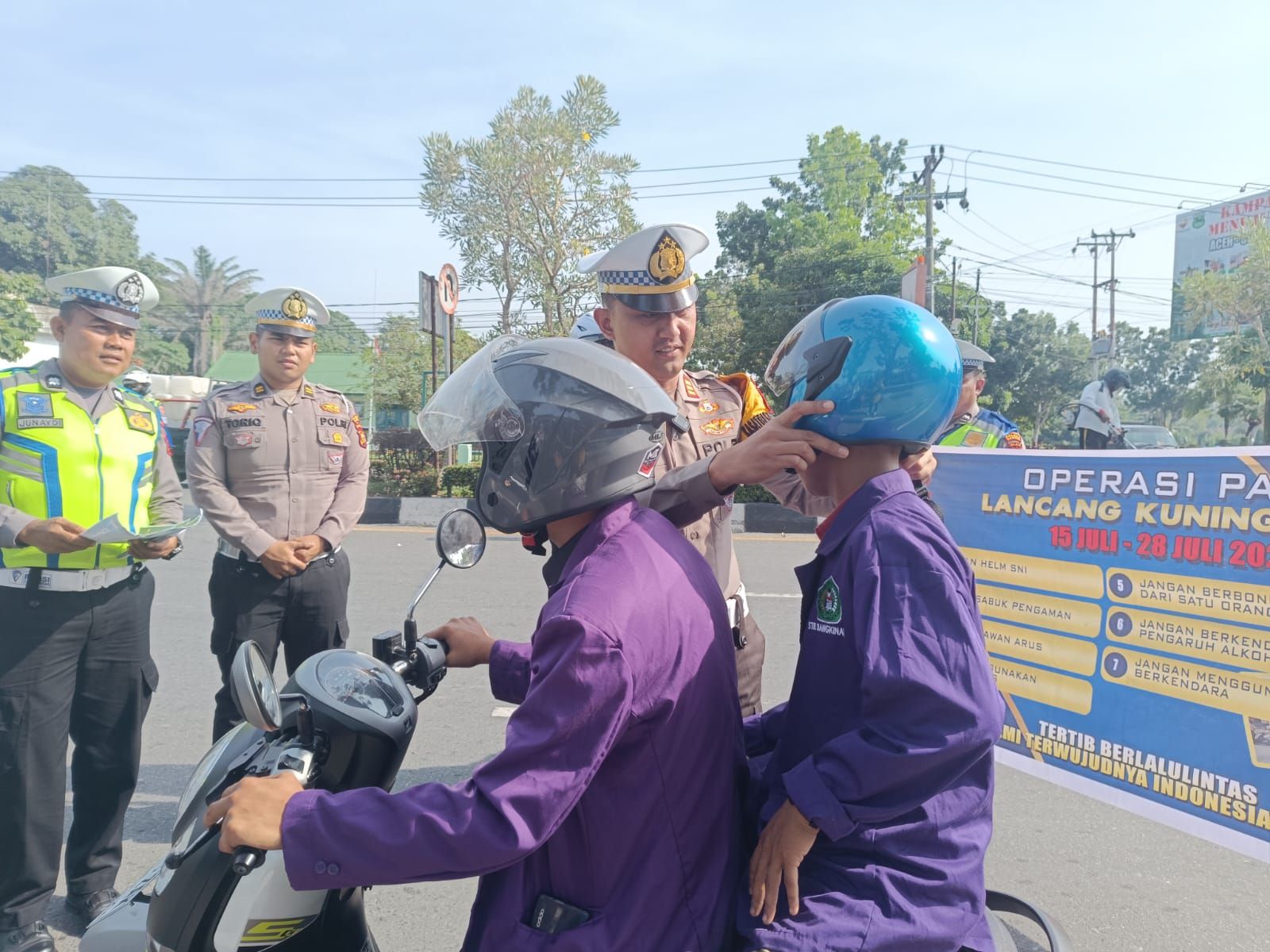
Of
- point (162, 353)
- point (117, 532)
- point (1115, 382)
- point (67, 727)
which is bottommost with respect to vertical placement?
point (67, 727)

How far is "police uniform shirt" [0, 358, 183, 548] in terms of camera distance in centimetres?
273

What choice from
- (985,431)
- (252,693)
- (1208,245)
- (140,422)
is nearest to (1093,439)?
(985,431)

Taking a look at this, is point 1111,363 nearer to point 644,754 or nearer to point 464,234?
point 464,234

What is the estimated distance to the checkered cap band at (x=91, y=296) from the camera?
9.89ft

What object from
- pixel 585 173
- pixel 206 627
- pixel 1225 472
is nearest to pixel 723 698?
pixel 1225 472

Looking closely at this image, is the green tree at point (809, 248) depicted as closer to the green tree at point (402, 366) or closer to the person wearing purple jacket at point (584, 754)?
the green tree at point (402, 366)

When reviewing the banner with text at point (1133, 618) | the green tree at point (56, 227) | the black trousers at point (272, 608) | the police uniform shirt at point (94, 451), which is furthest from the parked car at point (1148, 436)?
the green tree at point (56, 227)

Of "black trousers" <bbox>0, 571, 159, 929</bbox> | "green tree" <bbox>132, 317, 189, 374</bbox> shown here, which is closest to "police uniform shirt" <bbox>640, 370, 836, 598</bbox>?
"black trousers" <bbox>0, 571, 159, 929</bbox>

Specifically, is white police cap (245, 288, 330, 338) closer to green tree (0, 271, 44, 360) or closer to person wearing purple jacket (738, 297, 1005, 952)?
person wearing purple jacket (738, 297, 1005, 952)

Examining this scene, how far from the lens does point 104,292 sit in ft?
9.94

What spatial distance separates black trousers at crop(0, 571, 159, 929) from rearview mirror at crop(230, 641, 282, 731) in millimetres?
1803

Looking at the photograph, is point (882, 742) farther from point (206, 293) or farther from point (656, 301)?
point (206, 293)

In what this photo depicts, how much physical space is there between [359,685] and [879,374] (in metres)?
1.07

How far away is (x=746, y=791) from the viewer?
158 cm
